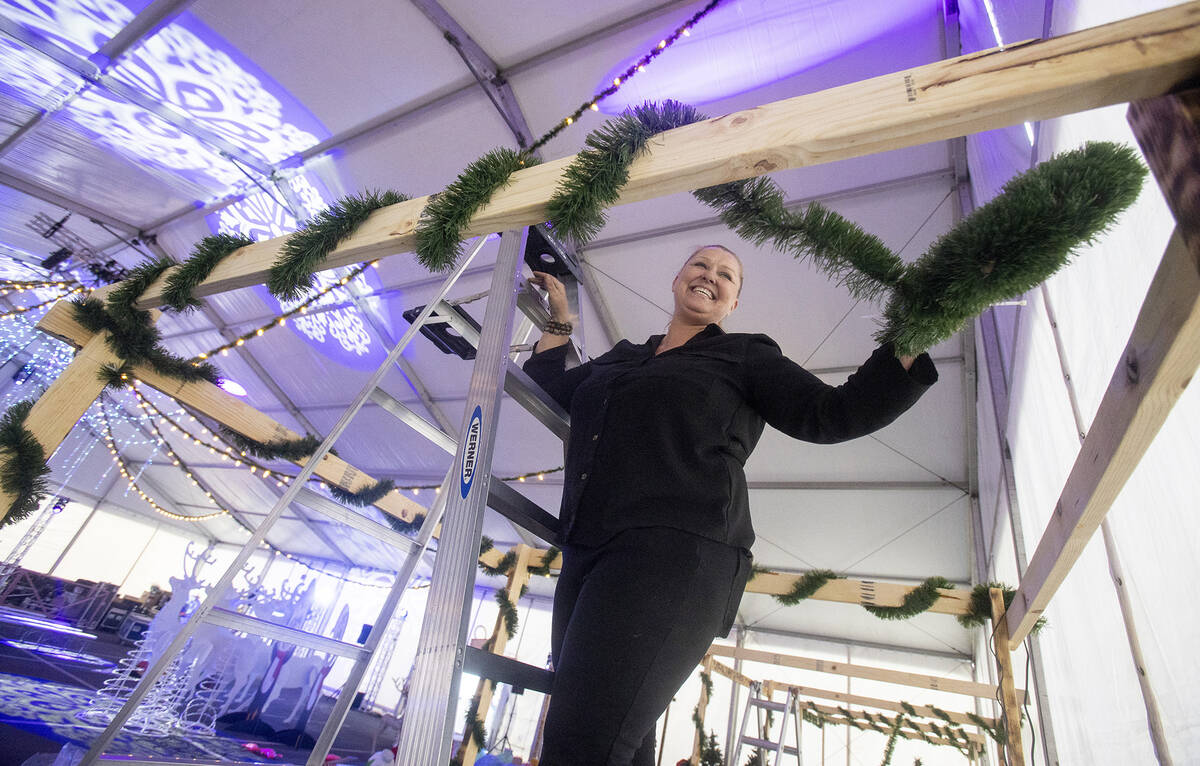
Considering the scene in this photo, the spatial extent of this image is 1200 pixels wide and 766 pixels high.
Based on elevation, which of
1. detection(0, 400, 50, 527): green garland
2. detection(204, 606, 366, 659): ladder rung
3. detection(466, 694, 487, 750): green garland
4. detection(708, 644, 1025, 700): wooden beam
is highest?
detection(708, 644, 1025, 700): wooden beam

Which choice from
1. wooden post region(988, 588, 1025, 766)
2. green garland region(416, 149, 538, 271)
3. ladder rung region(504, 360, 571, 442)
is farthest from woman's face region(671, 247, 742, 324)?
wooden post region(988, 588, 1025, 766)

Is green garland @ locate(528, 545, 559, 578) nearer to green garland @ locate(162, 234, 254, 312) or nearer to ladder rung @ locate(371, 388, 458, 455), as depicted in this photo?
ladder rung @ locate(371, 388, 458, 455)

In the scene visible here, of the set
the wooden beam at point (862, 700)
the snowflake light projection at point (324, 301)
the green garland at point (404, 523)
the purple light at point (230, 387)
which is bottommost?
the wooden beam at point (862, 700)

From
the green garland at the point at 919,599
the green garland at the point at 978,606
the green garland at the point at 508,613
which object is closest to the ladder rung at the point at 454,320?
the green garland at the point at 508,613

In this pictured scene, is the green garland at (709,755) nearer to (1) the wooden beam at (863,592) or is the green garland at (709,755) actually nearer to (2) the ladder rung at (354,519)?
(1) the wooden beam at (863,592)

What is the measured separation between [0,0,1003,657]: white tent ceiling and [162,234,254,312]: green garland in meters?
2.67

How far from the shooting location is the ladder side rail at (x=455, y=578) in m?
0.69

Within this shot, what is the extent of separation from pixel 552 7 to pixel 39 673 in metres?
6.25

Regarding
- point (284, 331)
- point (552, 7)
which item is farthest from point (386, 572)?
point (552, 7)

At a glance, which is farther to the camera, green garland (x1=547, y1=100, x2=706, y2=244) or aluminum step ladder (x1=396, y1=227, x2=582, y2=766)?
green garland (x1=547, y1=100, x2=706, y2=244)

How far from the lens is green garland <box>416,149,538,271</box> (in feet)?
3.60

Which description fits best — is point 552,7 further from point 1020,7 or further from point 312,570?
point 312,570

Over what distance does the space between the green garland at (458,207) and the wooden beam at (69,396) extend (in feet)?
5.08

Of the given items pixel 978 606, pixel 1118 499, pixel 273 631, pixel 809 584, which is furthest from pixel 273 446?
pixel 978 606
